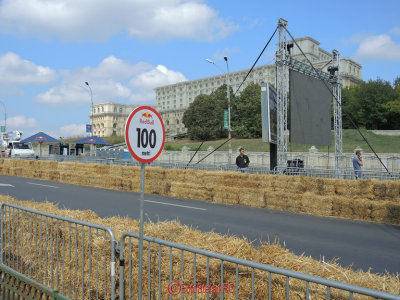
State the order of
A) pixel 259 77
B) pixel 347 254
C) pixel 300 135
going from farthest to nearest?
pixel 259 77 → pixel 300 135 → pixel 347 254

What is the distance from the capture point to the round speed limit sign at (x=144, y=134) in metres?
3.50

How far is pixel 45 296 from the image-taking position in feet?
12.7

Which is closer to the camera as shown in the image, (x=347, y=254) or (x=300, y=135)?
(x=347, y=254)

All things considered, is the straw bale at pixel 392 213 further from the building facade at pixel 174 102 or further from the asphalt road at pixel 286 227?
the building facade at pixel 174 102

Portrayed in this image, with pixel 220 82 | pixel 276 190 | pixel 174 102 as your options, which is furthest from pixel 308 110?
pixel 174 102

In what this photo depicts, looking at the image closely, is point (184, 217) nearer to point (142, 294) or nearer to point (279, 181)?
point (279, 181)

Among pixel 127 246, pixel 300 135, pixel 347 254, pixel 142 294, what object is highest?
pixel 300 135

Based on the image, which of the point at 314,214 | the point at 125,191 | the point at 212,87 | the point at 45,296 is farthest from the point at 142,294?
the point at 212,87

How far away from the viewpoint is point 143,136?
367 centimetres

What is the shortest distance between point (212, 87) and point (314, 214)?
126759 mm

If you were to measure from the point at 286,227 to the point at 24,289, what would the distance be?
656 centimetres

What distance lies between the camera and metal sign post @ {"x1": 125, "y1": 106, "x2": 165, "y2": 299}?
3471 millimetres

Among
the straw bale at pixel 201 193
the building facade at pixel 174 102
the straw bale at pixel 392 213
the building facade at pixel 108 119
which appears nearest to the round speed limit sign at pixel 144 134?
the straw bale at pixel 392 213

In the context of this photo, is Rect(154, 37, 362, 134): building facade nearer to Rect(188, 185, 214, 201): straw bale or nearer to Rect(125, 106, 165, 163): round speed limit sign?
Rect(188, 185, 214, 201): straw bale
